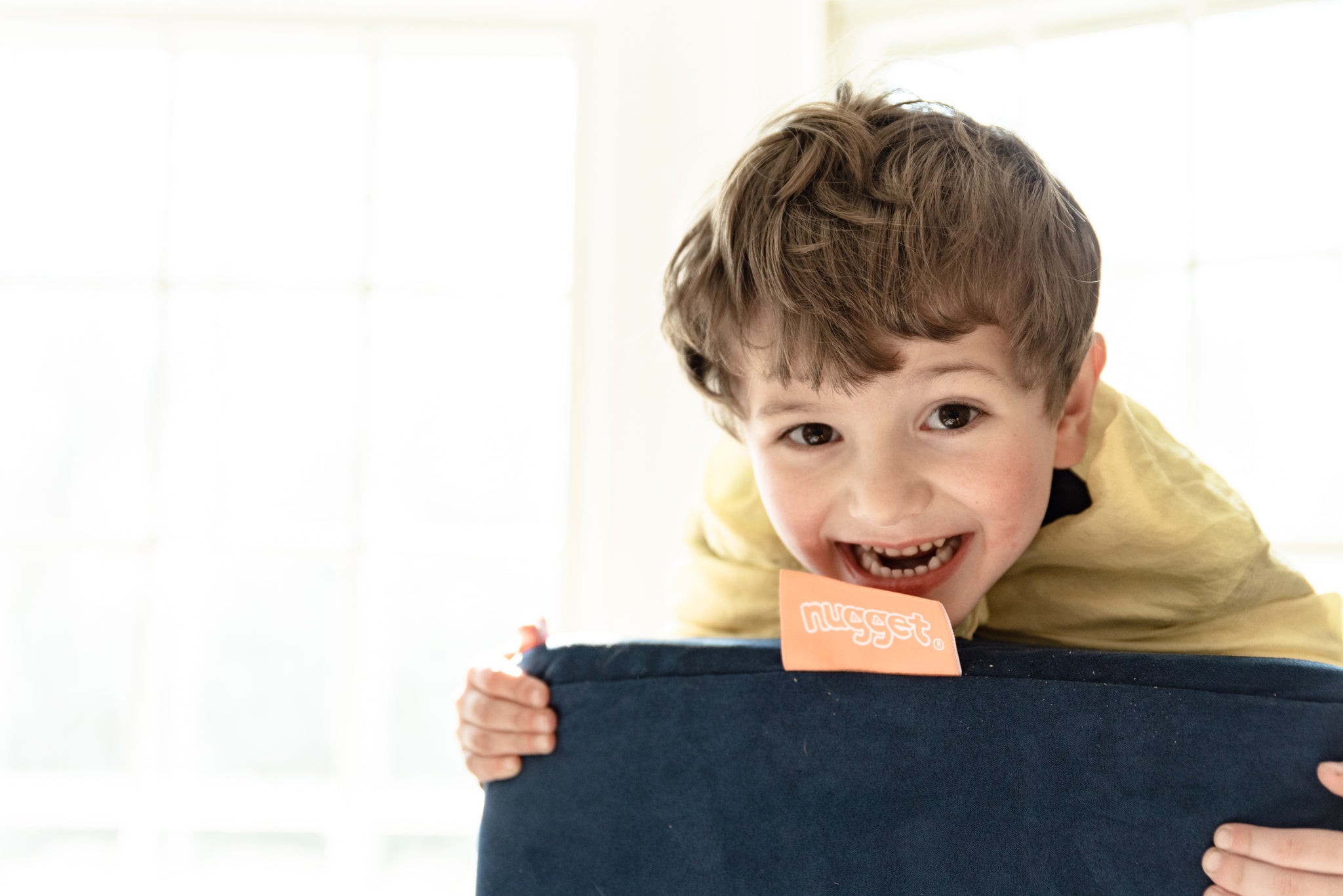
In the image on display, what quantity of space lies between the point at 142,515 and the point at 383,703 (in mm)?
532

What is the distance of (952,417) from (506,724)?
44cm

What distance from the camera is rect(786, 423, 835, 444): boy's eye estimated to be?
3.07 feet

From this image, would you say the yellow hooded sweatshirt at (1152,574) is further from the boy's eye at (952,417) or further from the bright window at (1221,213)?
the bright window at (1221,213)

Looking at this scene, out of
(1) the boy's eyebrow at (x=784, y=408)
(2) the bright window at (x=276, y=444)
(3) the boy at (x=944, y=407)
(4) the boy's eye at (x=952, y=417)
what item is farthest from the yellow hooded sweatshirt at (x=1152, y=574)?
(2) the bright window at (x=276, y=444)

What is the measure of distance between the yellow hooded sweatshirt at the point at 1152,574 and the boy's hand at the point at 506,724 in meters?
0.42

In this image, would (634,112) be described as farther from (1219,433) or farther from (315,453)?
(1219,433)

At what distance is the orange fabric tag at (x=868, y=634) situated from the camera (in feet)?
2.23

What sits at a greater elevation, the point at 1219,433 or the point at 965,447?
the point at 1219,433

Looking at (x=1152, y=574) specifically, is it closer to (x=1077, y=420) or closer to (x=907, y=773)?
(x=1077, y=420)

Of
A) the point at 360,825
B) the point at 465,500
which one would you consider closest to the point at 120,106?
the point at 465,500

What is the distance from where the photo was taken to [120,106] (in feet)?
6.29

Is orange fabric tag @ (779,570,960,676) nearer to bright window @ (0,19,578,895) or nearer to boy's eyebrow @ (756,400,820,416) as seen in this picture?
boy's eyebrow @ (756,400,820,416)

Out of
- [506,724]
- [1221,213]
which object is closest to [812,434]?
[506,724]

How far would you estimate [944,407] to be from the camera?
887 millimetres
